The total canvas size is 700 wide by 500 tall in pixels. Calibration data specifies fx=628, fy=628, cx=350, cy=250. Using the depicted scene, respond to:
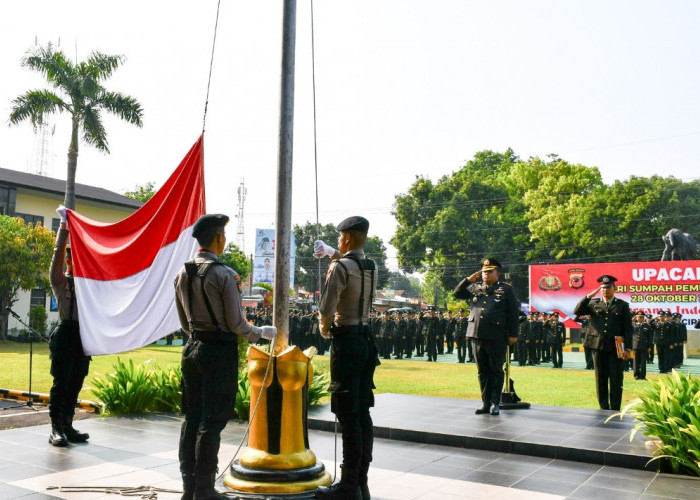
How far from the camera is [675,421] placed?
5.57 m

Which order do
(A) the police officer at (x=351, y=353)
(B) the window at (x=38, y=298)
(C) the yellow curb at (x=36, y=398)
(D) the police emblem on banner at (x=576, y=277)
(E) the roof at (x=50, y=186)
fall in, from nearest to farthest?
(A) the police officer at (x=351, y=353) → (C) the yellow curb at (x=36, y=398) → (D) the police emblem on banner at (x=576, y=277) → (E) the roof at (x=50, y=186) → (B) the window at (x=38, y=298)

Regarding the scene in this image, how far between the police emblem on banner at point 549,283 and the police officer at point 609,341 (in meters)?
19.8

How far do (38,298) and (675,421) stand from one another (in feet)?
115

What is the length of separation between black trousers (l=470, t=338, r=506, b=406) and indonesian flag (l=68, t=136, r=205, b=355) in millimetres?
4168


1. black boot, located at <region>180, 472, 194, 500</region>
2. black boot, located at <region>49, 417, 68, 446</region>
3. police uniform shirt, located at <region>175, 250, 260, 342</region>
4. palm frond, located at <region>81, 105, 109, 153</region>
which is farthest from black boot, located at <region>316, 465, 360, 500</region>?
palm frond, located at <region>81, 105, 109, 153</region>

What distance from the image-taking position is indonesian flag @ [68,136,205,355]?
5.87 m

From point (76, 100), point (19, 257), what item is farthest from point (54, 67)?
point (19, 257)

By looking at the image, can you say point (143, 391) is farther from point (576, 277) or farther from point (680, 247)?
point (680, 247)

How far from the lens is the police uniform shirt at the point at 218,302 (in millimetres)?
4320

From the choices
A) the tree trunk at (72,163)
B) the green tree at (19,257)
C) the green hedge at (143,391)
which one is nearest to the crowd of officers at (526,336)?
the tree trunk at (72,163)

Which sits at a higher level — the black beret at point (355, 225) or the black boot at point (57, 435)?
the black beret at point (355, 225)

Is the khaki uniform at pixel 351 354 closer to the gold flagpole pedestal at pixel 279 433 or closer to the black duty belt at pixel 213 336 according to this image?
the gold flagpole pedestal at pixel 279 433

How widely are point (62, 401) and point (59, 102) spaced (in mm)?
20308

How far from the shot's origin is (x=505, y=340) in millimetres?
8195
